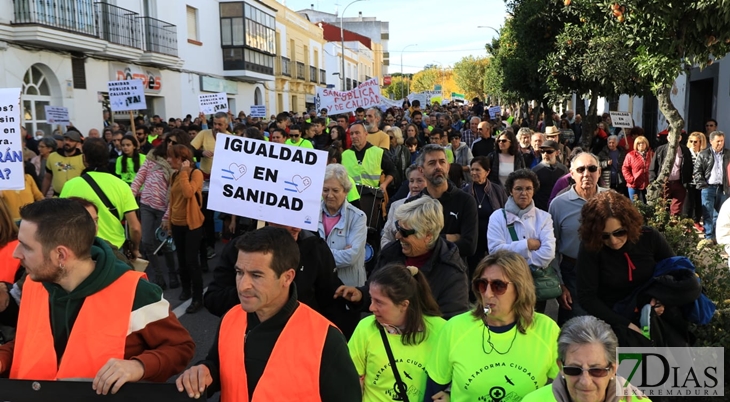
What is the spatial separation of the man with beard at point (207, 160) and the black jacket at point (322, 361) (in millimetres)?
5929

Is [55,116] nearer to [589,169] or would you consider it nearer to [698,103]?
[589,169]

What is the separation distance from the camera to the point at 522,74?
58.1 ft

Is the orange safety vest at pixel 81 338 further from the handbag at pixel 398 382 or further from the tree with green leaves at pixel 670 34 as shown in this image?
the tree with green leaves at pixel 670 34

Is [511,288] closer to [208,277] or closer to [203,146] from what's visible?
[208,277]

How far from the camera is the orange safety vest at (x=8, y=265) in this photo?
343cm

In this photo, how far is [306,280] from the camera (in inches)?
143

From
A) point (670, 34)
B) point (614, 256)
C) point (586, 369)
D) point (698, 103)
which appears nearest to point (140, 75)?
point (698, 103)

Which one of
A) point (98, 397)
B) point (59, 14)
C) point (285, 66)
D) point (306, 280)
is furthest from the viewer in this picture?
point (285, 66)

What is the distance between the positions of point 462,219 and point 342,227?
1.19 metres

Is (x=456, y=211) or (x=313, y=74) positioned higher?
(x=313, y=74)

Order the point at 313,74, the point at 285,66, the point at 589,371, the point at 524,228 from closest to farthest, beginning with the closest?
the point at 589,371 → the point at 524,228 → the point at 285,66 → the point at 313,74

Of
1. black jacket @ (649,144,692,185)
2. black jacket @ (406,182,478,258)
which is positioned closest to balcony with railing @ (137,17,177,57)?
black jacket @ (649,144,692,185)

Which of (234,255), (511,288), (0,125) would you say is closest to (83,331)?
(234,255)

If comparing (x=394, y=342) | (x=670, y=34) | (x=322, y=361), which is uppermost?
(x=670, y=34)
